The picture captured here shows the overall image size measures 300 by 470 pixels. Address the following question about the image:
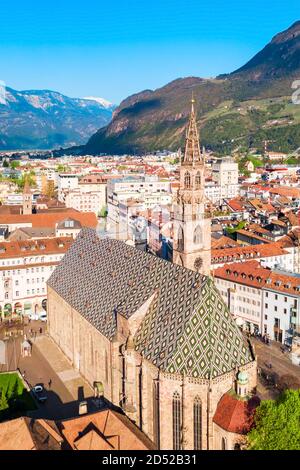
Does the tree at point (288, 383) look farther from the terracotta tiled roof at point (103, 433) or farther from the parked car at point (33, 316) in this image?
the parked car at point (33, 316)

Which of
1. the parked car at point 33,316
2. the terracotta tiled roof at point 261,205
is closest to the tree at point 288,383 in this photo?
the parked car at point 33,316

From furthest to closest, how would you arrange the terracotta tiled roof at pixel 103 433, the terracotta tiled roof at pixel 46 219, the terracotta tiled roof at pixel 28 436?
the terracotta tiled roof at pixel 46 219 < the terracotta tiled roof at pixel 103 433 < the terracotta tiled roof at pixel 28 436

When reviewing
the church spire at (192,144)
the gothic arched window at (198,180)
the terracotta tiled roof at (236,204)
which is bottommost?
the terracotta tiled roof at (236,204)

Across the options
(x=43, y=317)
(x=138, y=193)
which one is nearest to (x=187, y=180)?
(x=43, y=317)

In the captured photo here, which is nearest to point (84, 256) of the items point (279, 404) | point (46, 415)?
point (46, 415)

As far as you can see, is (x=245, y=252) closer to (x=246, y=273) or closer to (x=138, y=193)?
(x=246, y=273)

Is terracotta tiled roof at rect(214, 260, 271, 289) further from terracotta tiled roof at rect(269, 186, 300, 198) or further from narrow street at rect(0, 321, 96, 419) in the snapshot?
terracotta tiled roof at rect(269, 186, 300, 198)

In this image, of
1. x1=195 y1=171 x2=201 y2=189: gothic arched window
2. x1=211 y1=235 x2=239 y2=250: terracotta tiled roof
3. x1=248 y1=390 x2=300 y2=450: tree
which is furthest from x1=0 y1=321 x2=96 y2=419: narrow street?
x1=211 y1=235 x2=239 y2=250: terracotta tiled roof
